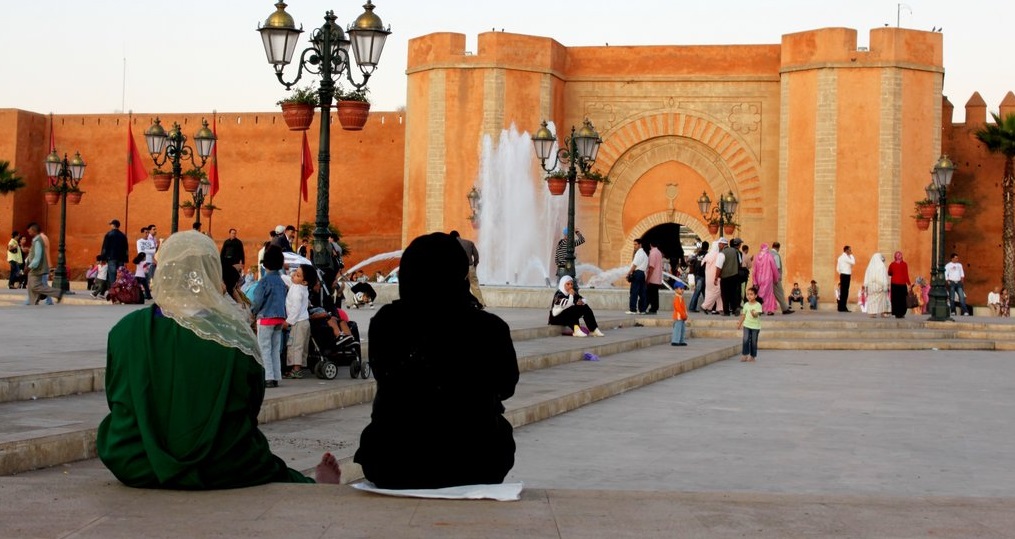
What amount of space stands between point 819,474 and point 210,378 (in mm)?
3394

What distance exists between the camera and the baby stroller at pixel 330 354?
8172mm

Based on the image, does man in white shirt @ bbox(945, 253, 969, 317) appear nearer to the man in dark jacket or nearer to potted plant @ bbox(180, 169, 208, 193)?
potted plant @ bbox(180, 169, 208, 193)

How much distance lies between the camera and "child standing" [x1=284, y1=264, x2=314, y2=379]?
809cm

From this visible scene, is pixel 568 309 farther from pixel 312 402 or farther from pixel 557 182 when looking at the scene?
pixel 312 402

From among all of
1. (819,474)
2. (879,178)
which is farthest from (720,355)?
(879,178)

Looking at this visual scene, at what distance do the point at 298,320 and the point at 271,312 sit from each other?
0.44 metres

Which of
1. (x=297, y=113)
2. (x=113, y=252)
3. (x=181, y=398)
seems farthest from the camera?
(x=113, y=252)

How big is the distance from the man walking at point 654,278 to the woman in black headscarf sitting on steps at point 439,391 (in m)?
13.7

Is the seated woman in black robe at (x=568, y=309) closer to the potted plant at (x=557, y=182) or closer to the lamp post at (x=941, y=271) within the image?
the potted plant at (x=557, y=182)

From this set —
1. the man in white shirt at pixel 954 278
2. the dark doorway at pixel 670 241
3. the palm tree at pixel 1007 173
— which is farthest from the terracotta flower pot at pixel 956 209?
the dark doorway at pixel 670 241

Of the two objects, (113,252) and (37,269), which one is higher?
(113,252)

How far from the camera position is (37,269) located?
1591cm

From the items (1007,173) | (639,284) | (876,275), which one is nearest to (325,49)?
(639,284)

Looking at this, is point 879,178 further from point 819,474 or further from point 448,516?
point 448,516
